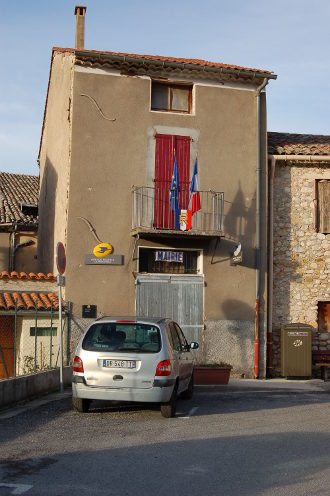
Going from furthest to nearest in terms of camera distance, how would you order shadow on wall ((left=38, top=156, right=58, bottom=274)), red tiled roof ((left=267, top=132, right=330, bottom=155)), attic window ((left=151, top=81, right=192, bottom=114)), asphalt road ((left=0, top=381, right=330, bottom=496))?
shadow on wall ((left=38, top=156, right=58, bottom=274))
red tiled roof ((left=267, top=132, right=330, bottom=155))
attic window ((left=151, top=81, right=192, bottom=114))
asphalt road ((left=0, top=381, right=330, bottom=496))

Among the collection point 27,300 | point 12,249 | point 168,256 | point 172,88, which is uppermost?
point 172,88

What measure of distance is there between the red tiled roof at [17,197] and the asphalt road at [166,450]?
1478 cm

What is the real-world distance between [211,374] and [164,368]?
20.0 ft

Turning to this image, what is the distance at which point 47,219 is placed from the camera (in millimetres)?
22859

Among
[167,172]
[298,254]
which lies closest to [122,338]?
[167,172]

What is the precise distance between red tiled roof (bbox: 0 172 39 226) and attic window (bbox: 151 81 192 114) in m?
8.89

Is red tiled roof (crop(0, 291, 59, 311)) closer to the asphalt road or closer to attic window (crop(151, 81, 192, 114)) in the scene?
the asphalt road

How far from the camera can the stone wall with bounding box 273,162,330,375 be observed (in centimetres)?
1900

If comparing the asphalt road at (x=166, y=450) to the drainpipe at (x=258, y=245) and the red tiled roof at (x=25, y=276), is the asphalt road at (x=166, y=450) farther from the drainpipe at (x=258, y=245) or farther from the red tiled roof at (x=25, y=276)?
the red tiled roof at (x=25, y=276)

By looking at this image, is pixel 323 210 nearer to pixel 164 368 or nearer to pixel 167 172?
pixel 167 172

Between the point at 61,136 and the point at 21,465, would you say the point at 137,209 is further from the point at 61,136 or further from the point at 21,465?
the point at 21,465

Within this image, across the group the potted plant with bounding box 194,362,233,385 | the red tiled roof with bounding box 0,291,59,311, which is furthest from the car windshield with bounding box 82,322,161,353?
the red tiled roof with bounding box 0,291,59,311

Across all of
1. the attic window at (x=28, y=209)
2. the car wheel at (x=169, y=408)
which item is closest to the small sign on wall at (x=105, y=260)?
the car wheel at (x=169, y=408)

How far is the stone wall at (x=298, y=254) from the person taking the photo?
748 inches
